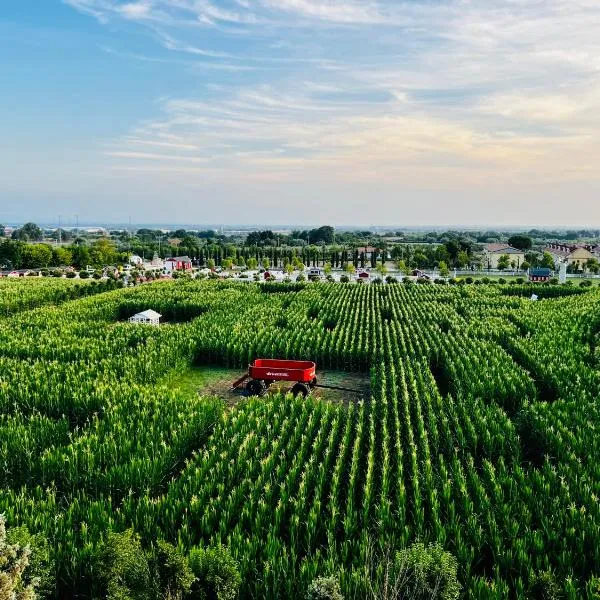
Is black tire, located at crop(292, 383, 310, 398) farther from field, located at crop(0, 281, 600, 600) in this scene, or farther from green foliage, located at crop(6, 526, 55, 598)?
green foliage, located at crop(6, 526, 55, 598)

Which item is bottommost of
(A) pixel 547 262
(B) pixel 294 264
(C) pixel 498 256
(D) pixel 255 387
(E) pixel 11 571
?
(D) pixel 255 387

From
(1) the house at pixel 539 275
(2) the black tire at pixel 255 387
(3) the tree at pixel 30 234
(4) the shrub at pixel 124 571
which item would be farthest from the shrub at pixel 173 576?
(3) the tree at pixel 30 234

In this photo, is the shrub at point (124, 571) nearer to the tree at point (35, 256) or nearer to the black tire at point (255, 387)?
the black tire at point (255, 387)

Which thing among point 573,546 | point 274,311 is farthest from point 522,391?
point 274,311

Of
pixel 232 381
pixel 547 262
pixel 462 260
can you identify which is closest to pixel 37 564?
pixel 232 381

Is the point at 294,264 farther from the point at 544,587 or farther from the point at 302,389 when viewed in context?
the point at 544,587

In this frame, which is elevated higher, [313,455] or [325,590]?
[325,590]
